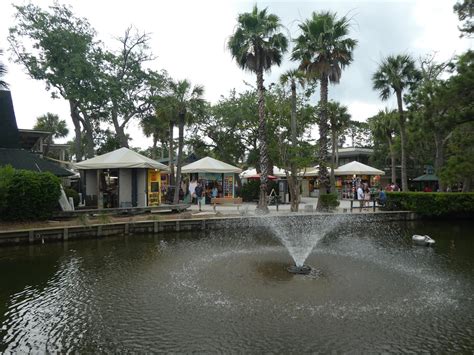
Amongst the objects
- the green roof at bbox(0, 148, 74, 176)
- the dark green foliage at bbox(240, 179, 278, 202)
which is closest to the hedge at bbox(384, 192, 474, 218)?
the dark green foliage at bbox(240, 179, 278, 202)

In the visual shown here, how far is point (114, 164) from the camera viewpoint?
21.1 metres

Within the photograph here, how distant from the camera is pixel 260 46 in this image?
22.9 metres

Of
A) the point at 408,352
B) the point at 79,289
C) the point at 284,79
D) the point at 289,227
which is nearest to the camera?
the point at 408,352

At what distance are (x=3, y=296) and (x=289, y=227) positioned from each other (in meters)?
13.1

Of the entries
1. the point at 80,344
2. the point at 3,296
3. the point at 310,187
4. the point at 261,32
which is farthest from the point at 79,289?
the point at 310,187

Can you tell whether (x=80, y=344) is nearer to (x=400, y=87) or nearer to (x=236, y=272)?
(x=236, y=272)

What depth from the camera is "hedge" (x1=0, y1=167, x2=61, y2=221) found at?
15.4 metres

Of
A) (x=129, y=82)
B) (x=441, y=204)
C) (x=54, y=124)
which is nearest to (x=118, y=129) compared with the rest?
(x=129, y=82)

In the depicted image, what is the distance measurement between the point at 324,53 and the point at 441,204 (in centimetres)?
1189

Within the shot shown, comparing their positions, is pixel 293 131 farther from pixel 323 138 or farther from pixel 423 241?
pixel 423 241

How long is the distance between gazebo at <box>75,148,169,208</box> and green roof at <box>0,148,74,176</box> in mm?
1749

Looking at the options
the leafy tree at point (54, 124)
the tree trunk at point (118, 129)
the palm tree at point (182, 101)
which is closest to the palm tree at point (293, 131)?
the palm tree at point (182, 101)

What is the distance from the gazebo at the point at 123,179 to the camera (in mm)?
21266

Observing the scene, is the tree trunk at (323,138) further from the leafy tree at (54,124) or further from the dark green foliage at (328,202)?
the leafy tree at (54,124)
